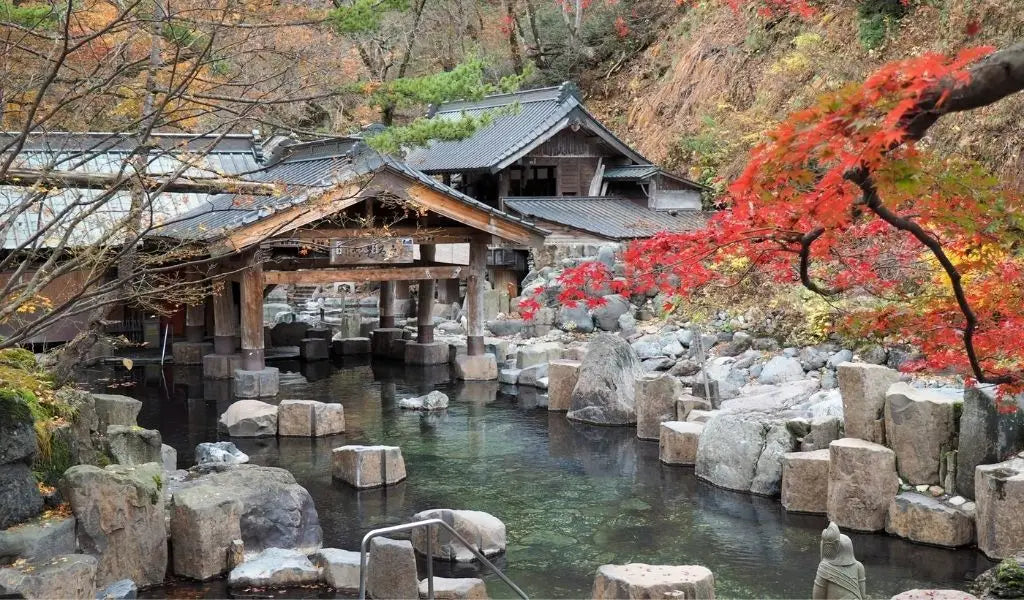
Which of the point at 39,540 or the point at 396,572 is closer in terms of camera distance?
the point at 39,540

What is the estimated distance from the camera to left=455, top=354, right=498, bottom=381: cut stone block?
18.9 meters

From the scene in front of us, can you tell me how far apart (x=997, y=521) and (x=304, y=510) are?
648cm

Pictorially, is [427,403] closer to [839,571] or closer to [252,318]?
[252,318]

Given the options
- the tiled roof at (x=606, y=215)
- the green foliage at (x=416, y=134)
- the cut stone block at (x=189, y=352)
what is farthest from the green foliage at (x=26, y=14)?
the tiled roof at (x=606, y=215)

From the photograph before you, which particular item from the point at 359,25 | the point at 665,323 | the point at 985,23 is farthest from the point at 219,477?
the point at 985,23

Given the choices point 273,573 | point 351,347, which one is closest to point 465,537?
point 273,573

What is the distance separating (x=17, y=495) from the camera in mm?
7281

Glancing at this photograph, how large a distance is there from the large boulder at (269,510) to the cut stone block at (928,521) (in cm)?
573

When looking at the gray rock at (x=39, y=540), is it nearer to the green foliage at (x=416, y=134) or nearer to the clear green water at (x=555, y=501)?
the clear green water at (x=555, y=501)

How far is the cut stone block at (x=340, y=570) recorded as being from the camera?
8359 millimetres

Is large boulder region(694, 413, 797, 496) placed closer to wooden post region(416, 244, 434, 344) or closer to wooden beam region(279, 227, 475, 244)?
wooden beam region(279, 227, 475, 244)

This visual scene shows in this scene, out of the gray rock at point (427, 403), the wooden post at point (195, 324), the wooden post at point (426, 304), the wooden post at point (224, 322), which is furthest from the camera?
the wooden post at point (195, 324)

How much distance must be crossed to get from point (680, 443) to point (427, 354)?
364 inches

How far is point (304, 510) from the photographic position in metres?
9.48
